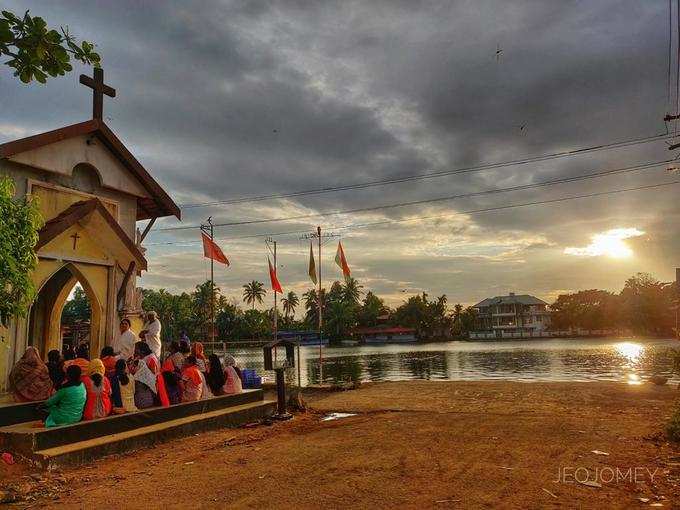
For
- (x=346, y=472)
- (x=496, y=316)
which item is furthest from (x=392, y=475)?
(x=496, y=316)

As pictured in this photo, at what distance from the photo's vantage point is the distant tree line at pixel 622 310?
367 feet

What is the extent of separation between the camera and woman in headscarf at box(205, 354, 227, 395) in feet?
42.3

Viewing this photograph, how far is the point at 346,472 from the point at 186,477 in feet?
7.63

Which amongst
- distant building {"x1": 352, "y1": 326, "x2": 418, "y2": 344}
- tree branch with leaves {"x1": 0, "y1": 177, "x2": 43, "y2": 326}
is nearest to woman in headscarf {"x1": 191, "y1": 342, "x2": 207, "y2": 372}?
tree branch with leaves {"x1": 0, "y1": 177, "x2": 43, "y2": 326}

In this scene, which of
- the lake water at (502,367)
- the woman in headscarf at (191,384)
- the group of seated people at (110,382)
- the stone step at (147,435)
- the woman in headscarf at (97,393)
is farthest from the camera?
the lake water at (502,367)

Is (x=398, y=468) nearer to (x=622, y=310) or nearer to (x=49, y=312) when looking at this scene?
(x=49, y=312)

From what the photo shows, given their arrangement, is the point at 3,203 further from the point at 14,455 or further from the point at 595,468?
the point at 595,468

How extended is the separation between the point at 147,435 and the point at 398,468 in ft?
16.0

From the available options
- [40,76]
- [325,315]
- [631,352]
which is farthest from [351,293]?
[40,76]

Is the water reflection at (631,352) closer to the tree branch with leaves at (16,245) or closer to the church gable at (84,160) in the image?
the church gable at (84,160)

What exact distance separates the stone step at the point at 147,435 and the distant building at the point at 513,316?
12462cm

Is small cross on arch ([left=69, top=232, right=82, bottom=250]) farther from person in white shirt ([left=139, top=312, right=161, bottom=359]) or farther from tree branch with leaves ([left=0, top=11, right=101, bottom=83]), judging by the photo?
tree branch with leaves ([left=0, top=11, right=101, bottom=83])

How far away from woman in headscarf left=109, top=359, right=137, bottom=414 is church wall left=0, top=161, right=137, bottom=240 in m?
4.18

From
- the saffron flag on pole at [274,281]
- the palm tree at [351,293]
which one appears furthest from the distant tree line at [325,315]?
the saffron flag on pole at [274,281]
